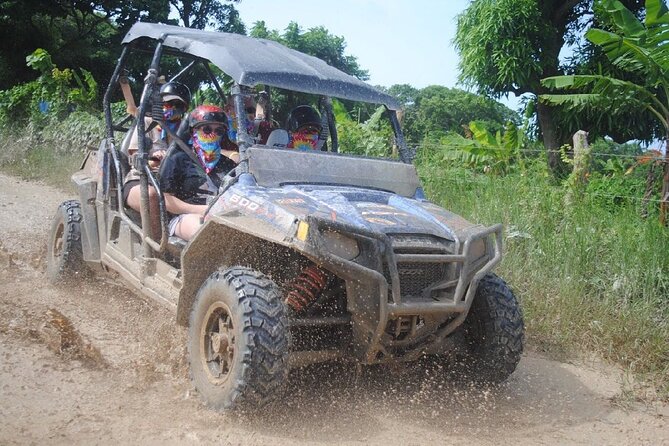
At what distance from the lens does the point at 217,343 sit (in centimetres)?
395

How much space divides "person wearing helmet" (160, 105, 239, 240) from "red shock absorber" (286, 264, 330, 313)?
3.93 ft

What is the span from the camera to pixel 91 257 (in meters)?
6.05

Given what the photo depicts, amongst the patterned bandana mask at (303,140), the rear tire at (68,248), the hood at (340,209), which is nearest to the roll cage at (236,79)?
the hood at (340,209)

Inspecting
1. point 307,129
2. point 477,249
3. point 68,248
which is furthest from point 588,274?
point 68,248

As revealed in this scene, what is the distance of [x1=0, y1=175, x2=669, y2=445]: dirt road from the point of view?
12.1 feet

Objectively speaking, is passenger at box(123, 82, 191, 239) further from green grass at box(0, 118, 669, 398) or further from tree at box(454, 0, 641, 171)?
tree at box(454, 0, 641, 171)

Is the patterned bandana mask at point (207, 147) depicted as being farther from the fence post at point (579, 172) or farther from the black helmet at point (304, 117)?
the fence post at point (579, 172)

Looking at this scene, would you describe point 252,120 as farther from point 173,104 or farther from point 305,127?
point 173,104

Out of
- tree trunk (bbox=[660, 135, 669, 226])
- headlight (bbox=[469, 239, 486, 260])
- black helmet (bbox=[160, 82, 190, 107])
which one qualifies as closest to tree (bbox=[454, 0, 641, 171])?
tree trunk (bbox=[660, 135, 669, 226])

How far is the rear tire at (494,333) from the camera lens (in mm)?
4328

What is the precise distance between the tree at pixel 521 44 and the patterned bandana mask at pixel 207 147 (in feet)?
38.0

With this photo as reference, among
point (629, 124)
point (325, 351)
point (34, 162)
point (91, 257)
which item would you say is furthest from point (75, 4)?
point (325, 351)

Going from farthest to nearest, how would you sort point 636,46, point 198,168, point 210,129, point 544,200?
point 636,46, point 544,200, point 198,168, point 210,129

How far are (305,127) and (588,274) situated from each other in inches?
107
